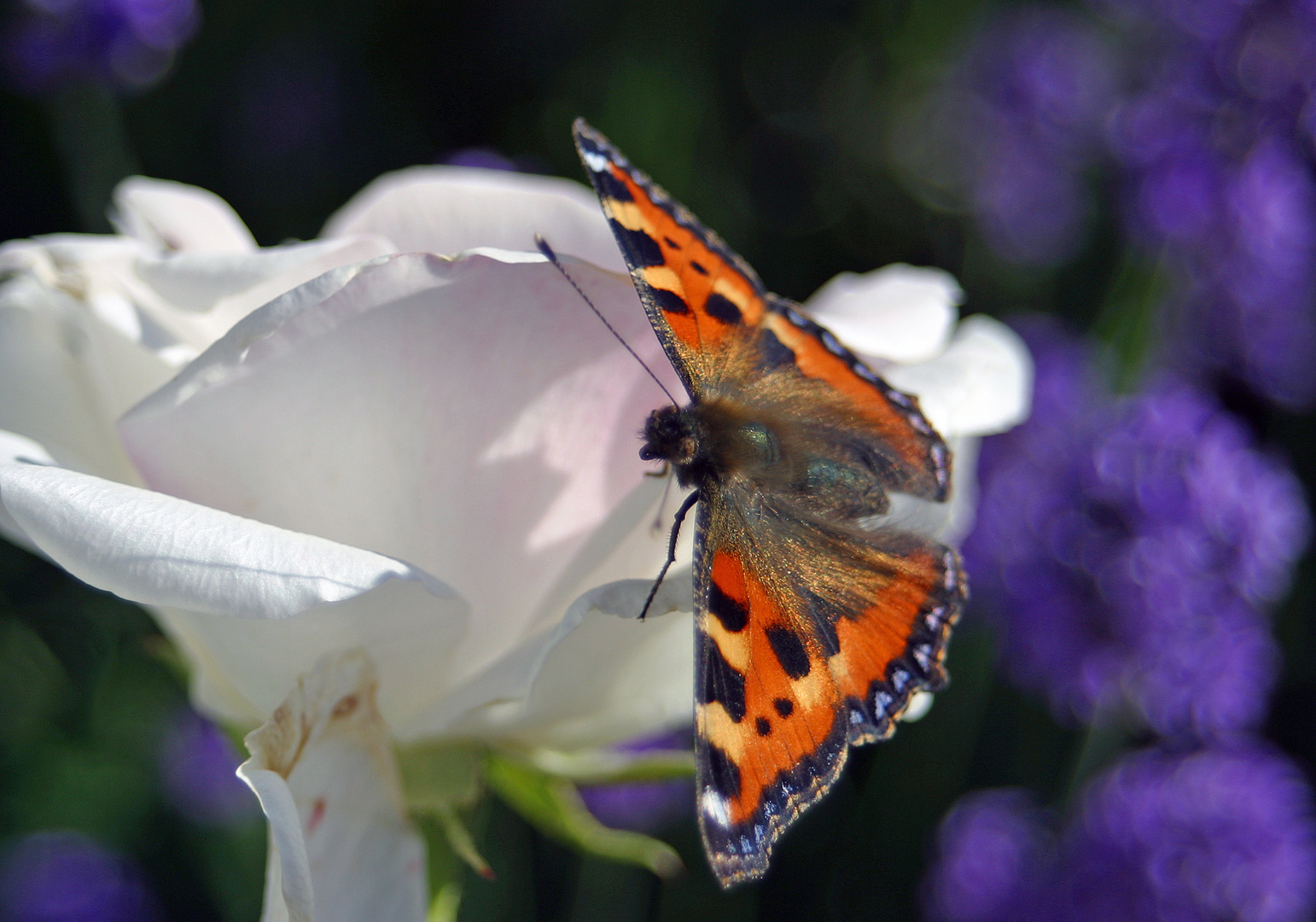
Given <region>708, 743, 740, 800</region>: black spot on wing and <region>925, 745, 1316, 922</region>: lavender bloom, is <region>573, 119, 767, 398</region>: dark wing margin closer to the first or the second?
<region>708, 743, 740, 800</region>: black spot on wing

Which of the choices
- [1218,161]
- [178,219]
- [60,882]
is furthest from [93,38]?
[1218,161]

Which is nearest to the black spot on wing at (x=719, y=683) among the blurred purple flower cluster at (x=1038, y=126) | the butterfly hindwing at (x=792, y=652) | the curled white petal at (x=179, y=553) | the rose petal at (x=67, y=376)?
the butterfly hindwing at (x=792, y=652)

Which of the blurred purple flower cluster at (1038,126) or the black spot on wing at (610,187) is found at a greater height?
the black spot on wing at (610,187)

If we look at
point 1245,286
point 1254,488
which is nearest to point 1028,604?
point 1254,488

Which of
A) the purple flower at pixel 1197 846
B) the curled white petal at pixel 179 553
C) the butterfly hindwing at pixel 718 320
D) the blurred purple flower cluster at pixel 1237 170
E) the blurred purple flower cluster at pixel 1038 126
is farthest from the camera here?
the blurred purple flower cluster at pixel 1038 126

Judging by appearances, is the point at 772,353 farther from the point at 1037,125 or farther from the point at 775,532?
the point at 1037,125

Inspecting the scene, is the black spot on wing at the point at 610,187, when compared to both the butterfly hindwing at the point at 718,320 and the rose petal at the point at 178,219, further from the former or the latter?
the rose petal at the point at 178,219

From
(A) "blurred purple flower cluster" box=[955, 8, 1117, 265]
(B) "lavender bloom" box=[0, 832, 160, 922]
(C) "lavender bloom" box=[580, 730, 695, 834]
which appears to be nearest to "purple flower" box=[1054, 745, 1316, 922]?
(C) "lavender bloom" box=[580, 730, 695, 834]
